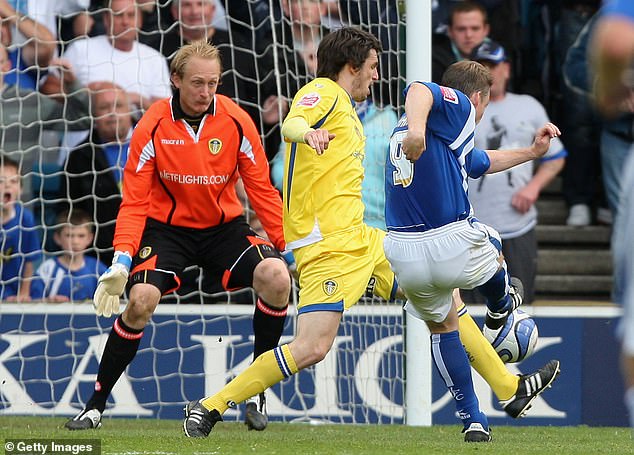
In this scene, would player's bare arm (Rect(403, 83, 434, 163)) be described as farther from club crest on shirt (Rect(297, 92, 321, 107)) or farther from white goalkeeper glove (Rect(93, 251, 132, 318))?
white goalkeeper glove (Rect(93, 251, 132, 318))

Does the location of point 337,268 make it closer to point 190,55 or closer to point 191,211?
point 191,211

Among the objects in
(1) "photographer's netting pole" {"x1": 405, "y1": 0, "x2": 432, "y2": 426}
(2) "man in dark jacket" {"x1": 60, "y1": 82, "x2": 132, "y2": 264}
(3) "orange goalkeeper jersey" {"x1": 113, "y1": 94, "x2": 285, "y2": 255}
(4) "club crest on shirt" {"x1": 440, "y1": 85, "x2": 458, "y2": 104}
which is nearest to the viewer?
(4) "club crest on shirt" {"x1": 440, "y1": 85, "x2": 458, "y2": 104}

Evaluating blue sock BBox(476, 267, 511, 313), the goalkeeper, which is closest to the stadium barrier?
the goalkeeper

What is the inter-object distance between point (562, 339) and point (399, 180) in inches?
117

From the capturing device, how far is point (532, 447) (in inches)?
225

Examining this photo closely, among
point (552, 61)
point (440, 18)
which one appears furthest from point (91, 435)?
point (552, 61)

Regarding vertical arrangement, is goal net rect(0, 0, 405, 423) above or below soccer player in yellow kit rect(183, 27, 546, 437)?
below

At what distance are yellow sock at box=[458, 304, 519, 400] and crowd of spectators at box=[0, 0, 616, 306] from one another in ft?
6.12

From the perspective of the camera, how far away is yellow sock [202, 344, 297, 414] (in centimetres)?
567

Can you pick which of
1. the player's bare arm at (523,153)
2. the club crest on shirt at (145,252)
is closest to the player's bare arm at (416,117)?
the player's bare arm at (523,153)

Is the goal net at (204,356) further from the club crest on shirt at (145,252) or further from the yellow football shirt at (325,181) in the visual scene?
the yellow football shirt at (325,181)

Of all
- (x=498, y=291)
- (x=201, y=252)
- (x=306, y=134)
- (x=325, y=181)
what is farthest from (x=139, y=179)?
(x=498, y=291)

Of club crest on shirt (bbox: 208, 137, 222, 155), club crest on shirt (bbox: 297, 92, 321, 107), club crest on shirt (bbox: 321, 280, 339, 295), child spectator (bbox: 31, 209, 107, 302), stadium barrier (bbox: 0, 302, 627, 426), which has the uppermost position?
club crest on shirt (bbox: 297, 92, 321, 107)

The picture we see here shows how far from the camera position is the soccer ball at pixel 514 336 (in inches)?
241
